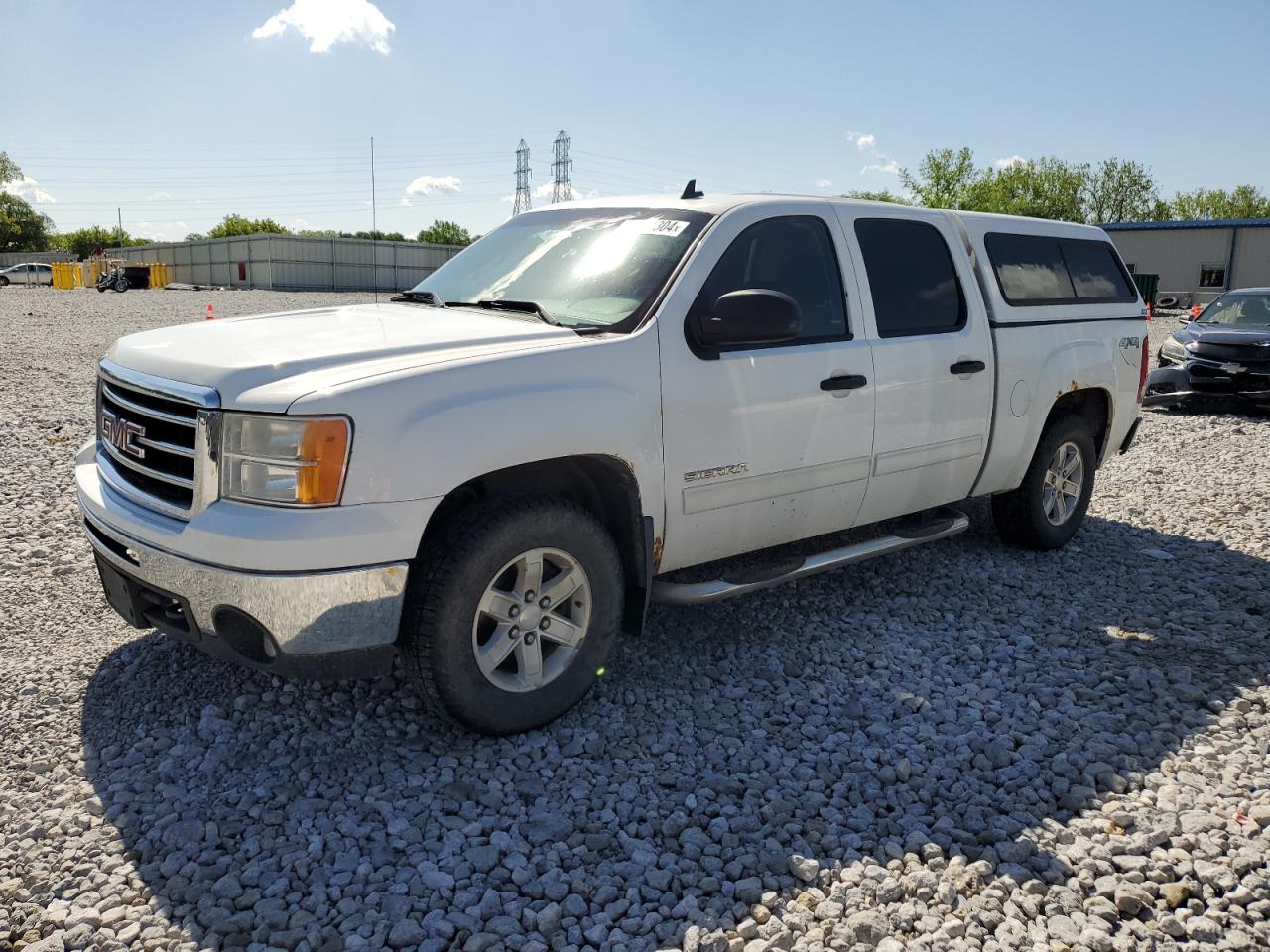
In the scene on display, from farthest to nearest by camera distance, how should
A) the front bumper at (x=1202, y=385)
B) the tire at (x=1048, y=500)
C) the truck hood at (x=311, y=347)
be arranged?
the front bumper at (x=1202, y=385), the tire at (x=1048, y=500), the truck hood at (x=311, y=347)

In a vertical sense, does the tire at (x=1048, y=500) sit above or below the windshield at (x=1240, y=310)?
below

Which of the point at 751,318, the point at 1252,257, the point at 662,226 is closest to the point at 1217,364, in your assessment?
the point at 662,226

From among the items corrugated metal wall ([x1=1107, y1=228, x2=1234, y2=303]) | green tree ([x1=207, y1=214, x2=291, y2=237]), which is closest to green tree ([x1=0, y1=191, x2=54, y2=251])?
green tree ([x1=207, y1=214, x2=291, y2=237])

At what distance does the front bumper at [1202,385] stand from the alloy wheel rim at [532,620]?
34.0 feet

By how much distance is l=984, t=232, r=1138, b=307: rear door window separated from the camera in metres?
5.53

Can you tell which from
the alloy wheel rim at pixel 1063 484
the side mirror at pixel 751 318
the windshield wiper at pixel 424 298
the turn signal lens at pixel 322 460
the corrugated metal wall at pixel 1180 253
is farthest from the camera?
the corrugated metal wall at pixel 1180 253

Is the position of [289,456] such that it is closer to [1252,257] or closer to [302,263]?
[1252,257]

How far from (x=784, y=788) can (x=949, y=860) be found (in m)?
0.59

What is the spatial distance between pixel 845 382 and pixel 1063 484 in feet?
8.00

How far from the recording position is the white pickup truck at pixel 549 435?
3119mm

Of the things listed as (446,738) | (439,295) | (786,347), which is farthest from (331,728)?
(786,347)

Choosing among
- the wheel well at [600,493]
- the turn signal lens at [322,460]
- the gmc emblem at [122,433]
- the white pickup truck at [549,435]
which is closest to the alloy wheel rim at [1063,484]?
the white pickup truck at [549,435]

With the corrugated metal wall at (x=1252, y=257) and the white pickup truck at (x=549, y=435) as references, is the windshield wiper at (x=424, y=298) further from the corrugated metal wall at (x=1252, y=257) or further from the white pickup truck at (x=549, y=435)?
the corrugated metal wall at (x=1252, y=257)

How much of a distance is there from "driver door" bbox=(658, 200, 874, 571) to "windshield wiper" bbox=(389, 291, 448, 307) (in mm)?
1223
